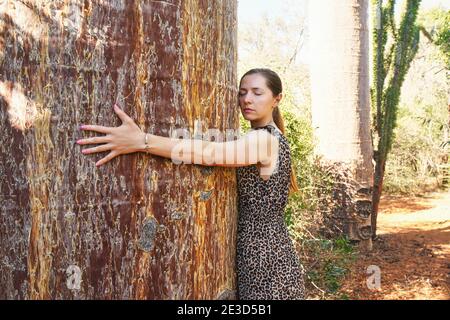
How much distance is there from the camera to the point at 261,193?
2326 millimetres

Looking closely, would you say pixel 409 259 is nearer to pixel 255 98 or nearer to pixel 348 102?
pixel 348 102

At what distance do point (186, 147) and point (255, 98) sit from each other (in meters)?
0.67

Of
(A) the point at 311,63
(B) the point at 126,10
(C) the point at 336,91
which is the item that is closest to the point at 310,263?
(C) the point at 336,91

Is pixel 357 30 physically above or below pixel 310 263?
above

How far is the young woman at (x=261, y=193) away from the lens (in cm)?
220

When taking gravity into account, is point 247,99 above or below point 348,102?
below

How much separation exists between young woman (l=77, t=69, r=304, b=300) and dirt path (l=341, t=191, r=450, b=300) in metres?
3.51

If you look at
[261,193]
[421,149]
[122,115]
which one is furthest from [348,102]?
[421,149]

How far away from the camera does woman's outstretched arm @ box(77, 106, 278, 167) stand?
1.72m

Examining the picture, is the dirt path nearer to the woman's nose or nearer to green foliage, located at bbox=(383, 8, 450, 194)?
green foliage, located at bbox=(383, 8, 450, 194)

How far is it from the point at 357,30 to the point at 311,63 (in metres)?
Result: 0.84

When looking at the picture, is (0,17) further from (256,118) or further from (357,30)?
(357,30)
